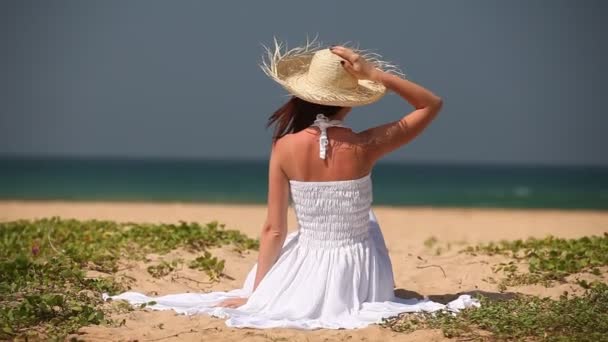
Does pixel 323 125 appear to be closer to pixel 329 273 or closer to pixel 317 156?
pixel 317 156

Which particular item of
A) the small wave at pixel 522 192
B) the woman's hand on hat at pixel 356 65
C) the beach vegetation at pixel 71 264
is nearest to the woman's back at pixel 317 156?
the woman's hand on hat at pixel 356 65

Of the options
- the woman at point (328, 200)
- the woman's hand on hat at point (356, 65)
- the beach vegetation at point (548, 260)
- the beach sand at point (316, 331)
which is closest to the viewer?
the beach sand at point (316, 331)

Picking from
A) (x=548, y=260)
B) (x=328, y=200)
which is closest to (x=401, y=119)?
(x=328, y=200)

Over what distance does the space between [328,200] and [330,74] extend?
2.75 ft

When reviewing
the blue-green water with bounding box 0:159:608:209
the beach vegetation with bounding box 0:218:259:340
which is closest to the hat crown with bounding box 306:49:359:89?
the beach vegetation with bounding box 0:218:259:340

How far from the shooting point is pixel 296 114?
18.4ft

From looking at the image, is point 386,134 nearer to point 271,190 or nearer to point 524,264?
point 271,190

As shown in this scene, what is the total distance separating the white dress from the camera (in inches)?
214

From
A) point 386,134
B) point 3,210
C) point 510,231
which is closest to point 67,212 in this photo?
point 3,210

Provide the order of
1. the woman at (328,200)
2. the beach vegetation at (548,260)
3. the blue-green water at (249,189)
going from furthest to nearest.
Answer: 1. the blue-green water at (249,189)
2. the beach vegetation at (548,260)
3. the woman at (328,200)

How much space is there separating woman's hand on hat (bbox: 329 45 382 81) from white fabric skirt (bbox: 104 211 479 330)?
1.16 meters

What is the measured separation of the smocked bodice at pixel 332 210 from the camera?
5492mm

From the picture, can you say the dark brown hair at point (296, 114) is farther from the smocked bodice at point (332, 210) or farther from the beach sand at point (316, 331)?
the beach sand at point (316, 331)

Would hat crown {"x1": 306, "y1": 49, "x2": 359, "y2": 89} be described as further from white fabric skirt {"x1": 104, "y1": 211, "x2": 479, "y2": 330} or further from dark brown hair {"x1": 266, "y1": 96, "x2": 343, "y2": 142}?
Result: white fabric skirt {"x1": 104, "y1": 211, "x2": 479, "y2": 330}
